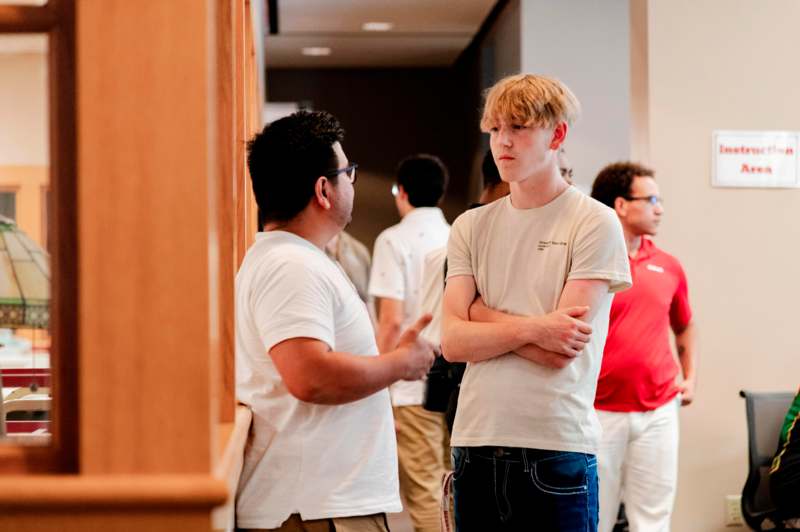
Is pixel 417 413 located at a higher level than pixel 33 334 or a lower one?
lower

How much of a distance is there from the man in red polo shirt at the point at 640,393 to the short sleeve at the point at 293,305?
6.51 feet

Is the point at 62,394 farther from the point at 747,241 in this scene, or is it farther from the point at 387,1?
the point at 387,1

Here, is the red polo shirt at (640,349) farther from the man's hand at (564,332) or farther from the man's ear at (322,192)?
the man's ear at (322,192)

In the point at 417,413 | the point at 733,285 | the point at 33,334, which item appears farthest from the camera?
the point at 733,285

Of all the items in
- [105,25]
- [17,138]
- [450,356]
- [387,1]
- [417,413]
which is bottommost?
[417,413]

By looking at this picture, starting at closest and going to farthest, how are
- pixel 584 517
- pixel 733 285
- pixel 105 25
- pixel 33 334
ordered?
pixel 105 25 < pixel 33 334 < pixel 584 517 < pixel 733 285

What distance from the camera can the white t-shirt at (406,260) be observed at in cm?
421

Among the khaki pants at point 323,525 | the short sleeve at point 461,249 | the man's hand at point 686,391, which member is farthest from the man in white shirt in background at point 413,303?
the khaki pants at point 323,525

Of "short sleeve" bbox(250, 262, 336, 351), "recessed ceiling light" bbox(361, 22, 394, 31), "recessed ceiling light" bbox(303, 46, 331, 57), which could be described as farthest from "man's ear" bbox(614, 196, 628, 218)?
"recessed ceiling light" bbox(303, 46, 331, 57)

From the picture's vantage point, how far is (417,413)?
402 cm

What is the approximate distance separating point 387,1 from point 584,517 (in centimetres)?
596

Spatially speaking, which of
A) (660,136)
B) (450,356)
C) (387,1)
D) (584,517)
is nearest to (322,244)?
(450,356)

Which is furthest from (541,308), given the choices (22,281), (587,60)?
(587,60)

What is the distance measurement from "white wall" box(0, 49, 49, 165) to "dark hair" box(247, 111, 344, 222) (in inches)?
28.2
